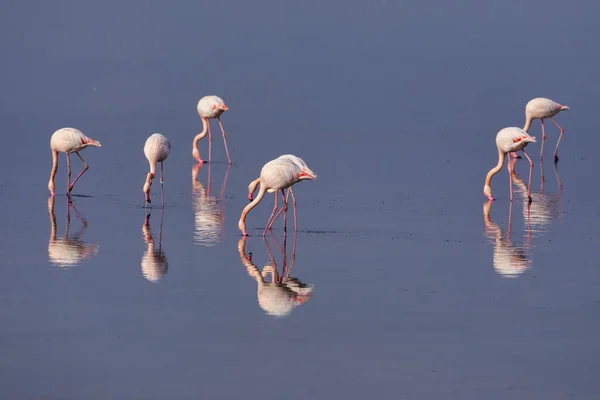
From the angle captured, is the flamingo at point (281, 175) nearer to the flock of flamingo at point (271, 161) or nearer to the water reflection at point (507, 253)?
the flock of flamingo at point (271, 161)

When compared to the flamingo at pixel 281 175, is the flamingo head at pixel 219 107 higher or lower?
higher

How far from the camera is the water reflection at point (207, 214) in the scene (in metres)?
11.6

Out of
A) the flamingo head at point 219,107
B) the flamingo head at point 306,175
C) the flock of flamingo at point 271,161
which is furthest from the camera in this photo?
the flamingo head at point 219,107

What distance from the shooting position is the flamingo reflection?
12648mm

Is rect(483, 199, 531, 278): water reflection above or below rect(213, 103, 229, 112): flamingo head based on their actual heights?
below

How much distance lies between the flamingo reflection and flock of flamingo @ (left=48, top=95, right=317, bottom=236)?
7.89ft

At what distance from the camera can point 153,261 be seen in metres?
10.4

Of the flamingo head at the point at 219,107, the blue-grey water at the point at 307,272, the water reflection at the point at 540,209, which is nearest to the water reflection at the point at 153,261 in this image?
the blue-grey water at the point at 307,272

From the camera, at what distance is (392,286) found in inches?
376

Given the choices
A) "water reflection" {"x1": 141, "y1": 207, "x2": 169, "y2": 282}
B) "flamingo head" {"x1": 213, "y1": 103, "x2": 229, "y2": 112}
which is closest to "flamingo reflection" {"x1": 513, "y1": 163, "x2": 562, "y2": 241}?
"water reflection" {"x1": 141, "y1": 207, "x2": 169, "y2": 282}

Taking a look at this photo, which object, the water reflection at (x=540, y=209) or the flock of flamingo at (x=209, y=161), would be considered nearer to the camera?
the flock of flamingo at (x=209, y=161)

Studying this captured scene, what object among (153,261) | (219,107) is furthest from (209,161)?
(153,261)

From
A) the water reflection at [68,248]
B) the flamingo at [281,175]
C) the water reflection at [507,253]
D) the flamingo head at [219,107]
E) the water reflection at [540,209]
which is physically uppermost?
the flamingo head at [219,107]

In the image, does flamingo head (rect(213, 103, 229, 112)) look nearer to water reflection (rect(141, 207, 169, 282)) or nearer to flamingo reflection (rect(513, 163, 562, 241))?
flamingo reflection (rect(513, 163, 562, 241))
